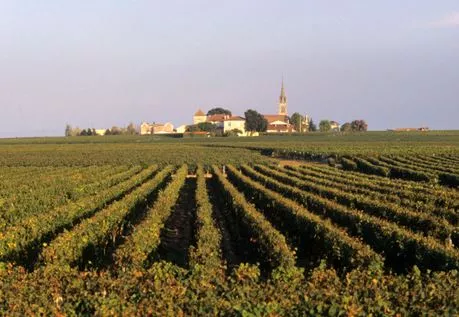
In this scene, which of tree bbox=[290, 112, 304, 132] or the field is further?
tree bbox=[290, 112, 304, 132]

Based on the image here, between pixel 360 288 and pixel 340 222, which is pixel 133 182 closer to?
pixel 340 222

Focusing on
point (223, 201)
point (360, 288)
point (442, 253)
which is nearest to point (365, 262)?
point (442, 253)

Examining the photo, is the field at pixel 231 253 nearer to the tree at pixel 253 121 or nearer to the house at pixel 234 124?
the tree at pixel 253 121

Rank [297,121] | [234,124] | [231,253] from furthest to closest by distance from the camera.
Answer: [297,121] < [234,124] < [231,253]

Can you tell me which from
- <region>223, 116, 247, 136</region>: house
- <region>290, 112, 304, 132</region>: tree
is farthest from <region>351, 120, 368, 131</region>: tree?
<region>223, 116, 247, 136</region>: house

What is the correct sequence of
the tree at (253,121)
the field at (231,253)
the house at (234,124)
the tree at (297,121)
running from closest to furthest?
the field at (231,253)
the tree at (253,121)
the house at (234,124)
the tree at (297,121)

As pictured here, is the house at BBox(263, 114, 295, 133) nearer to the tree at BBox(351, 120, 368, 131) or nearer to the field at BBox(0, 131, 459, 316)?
the tree at BBox(351, 120, 368, 131)

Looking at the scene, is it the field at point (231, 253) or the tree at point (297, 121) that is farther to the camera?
the tree at point (297, 121)

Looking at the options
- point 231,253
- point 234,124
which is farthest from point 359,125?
point 231,253

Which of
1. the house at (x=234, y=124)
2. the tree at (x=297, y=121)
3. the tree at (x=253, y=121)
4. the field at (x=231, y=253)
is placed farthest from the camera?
the tree at (x=297, y=121)

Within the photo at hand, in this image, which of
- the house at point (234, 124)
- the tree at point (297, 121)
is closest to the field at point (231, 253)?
the house at point (234, 124)

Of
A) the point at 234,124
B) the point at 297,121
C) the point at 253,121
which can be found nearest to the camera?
the point at 253,121

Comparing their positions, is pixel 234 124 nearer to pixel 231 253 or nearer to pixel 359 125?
pixel 359 125

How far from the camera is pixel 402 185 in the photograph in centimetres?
2688
